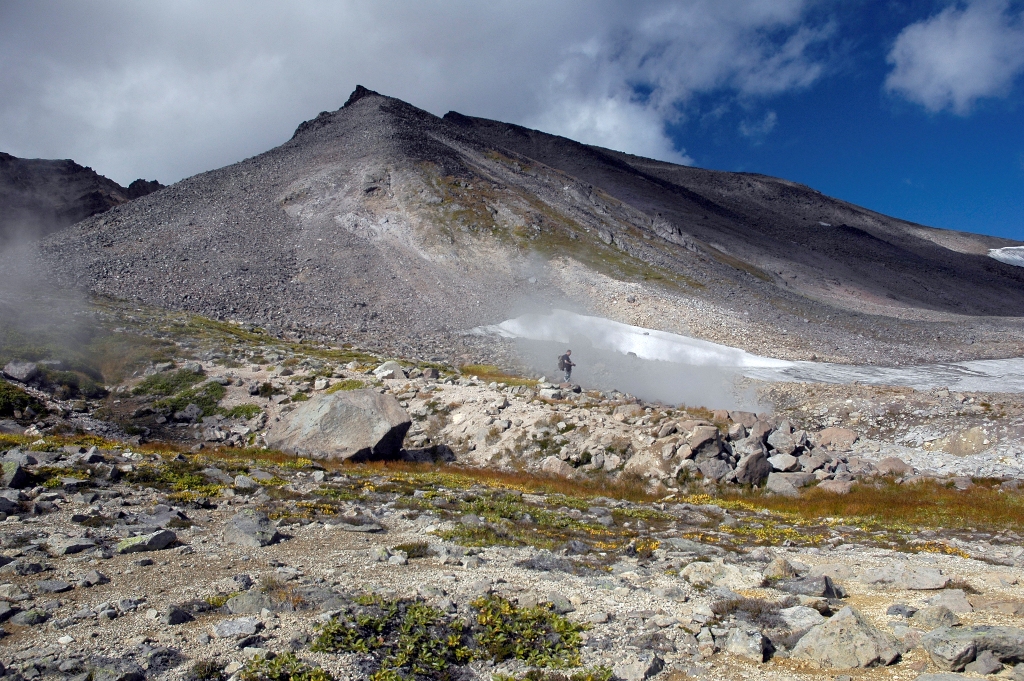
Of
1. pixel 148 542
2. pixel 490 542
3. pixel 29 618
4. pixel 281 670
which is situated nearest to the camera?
pixel 281 670

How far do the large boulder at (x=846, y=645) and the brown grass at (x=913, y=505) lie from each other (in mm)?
10044

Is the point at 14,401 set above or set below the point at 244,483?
above

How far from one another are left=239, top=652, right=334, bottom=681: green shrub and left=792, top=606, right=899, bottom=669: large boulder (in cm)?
621

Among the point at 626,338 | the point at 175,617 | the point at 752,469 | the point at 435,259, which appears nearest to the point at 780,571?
the point at 175,617

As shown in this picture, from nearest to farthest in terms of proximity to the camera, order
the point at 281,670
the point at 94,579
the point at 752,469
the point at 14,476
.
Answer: the point at 281,670
the point at 94,579
the point at 14,476
the point at 752,469

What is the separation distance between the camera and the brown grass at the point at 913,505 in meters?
17.3

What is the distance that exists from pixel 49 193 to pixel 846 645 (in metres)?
169

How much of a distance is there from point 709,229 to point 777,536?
109 metres

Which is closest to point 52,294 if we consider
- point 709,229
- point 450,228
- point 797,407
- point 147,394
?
point 147,394

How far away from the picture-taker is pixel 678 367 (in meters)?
46.1

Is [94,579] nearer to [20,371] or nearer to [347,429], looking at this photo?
[347,429]

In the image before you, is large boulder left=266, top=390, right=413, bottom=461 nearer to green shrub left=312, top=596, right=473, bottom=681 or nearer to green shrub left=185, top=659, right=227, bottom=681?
green shrub left=312, top=596, right=473, bottom=681

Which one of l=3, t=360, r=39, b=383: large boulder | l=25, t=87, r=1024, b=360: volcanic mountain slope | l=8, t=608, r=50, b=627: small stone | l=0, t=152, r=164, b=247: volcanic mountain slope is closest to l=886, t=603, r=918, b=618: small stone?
l=8, t=608, r=50, b=627: small stone

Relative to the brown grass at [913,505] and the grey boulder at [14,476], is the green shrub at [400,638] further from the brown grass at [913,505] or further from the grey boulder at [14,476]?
the brown grass at [913,505]
